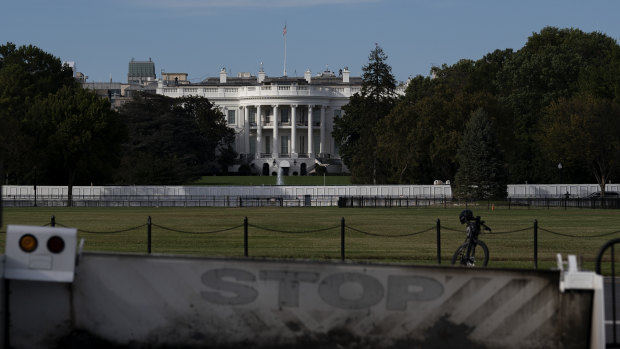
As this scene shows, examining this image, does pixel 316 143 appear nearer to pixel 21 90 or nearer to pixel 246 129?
pixel 246 129

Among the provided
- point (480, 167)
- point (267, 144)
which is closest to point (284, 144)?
point (267, 144)

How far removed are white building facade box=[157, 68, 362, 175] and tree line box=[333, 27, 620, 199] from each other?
3810 cm

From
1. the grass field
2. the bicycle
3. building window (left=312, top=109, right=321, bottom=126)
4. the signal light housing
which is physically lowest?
the grass field

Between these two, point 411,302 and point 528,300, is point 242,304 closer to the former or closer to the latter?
point 411,302

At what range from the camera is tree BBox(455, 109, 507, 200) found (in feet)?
242

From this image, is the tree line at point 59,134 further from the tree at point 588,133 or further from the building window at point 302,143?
the building window at point 302,143

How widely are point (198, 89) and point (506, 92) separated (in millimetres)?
72961

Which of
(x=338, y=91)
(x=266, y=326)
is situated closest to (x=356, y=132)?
(x=338, y=91)

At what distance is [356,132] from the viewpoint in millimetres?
117375

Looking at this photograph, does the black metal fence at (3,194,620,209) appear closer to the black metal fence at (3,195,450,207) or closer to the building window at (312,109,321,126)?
the black metal fence at (3,195,450,207)

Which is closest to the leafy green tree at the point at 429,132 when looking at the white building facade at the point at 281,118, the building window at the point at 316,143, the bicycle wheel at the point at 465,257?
the white building facade at the point at 281,118

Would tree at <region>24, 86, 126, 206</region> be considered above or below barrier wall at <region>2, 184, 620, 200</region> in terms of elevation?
above

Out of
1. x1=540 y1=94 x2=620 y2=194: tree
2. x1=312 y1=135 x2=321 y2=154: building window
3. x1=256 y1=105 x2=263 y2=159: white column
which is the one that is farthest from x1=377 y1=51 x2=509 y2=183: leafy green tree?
x1=312 y1=135 x2=321 y2=154: building window

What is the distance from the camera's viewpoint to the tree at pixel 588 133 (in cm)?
8006
